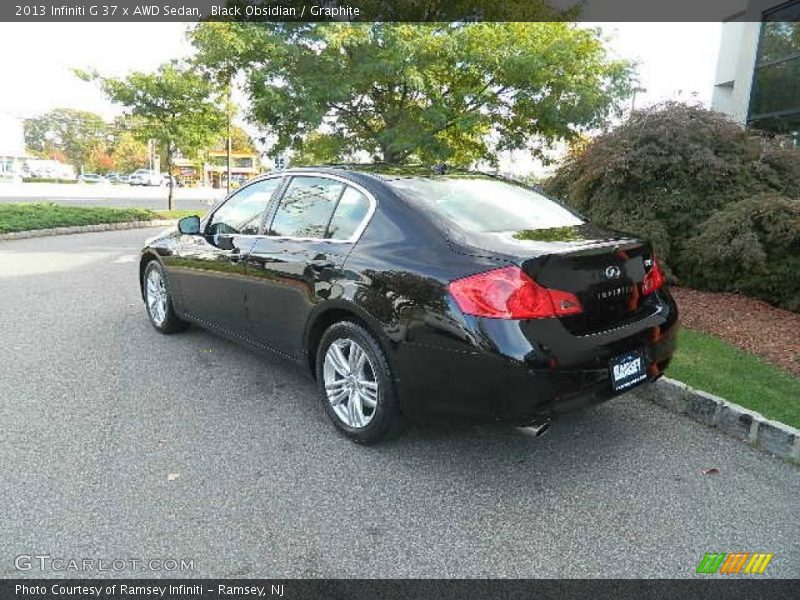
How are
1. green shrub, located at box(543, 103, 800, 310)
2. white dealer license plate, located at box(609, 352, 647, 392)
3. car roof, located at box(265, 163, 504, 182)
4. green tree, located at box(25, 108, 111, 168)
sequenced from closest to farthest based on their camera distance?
white dealer license plate, located at box(609, 352, 647, 392) → car roof, located at box(265, 163, 504, 182) → green shrub, located at box(543, 103, 800, 310) → green tree, located at box(25, 108, 111, 168)

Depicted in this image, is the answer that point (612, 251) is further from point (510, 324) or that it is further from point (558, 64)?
point (558, 64)

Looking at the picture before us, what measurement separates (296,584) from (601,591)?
3.86ft

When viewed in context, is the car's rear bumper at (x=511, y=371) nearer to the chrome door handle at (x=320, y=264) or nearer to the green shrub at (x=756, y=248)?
the chrome door handle at (x=320, y=264)

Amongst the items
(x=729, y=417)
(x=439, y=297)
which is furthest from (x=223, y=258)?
(x=729, y=417)

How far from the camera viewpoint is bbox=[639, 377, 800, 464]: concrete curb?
127 inches

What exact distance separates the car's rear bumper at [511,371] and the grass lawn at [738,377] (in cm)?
133

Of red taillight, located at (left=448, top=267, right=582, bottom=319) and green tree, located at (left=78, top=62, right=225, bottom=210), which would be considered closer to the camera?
red taillight, located at (left=448, top=267, right=582, bottom=319)

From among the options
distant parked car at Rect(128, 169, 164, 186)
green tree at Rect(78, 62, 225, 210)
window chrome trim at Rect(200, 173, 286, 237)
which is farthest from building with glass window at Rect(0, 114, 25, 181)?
window chrome trim at Rect(200, 173, 286, 237)

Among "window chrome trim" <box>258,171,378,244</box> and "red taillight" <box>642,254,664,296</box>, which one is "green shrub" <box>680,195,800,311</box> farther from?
"window chrome trim" <box>258,171,378,244</box>

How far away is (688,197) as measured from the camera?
672 cm

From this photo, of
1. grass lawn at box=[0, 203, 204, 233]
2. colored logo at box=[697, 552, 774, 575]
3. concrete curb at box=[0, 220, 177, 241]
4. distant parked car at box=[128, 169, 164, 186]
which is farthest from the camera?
distant parked car at box=[128, 169, 164, 186]

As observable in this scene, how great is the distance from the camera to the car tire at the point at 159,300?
202 inches

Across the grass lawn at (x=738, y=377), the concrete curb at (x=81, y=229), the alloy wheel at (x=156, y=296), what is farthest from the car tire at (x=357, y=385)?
the concrete curb at (x=81, y=229)

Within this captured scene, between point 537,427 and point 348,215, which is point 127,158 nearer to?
point 348,215
